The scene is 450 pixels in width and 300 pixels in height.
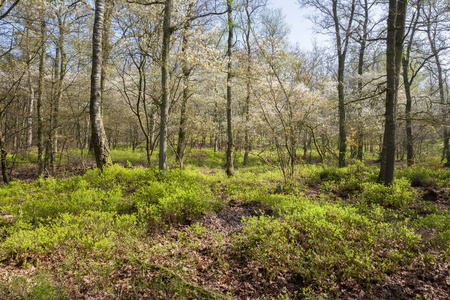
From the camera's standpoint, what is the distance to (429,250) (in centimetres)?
326

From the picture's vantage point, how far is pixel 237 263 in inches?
134

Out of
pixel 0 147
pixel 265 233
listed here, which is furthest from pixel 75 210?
pixel 0 147

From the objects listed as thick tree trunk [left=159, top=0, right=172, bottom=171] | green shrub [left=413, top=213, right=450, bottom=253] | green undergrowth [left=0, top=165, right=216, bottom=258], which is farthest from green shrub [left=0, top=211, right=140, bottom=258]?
green shrub [left=413, top=213, right=450, bottom=253]

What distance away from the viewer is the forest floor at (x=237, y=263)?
105 inches

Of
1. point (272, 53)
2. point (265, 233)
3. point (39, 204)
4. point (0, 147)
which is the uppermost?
point (272, 53)

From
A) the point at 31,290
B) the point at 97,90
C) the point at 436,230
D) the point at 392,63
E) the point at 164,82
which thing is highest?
the point at 392,63

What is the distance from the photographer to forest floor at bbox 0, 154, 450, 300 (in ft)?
8.77

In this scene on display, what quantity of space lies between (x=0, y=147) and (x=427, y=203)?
41.2ft

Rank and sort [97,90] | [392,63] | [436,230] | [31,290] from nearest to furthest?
[31,290]
[436,230]
[392,63]
[97,90]

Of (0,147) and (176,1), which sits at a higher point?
(176,1)

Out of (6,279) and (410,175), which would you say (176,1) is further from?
(410,175)

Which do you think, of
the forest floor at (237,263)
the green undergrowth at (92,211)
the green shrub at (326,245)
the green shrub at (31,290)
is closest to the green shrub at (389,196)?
the forest floor at (237,263)

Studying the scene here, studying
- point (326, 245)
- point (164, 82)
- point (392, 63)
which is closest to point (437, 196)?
point (392, 63)

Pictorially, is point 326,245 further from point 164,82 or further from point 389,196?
point 164,82
